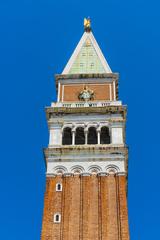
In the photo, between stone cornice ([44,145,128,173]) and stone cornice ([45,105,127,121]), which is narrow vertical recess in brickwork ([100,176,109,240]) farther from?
stone cornice ([45,105,127,121])

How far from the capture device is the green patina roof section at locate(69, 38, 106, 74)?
230 ft

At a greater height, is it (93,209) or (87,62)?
(87,62)

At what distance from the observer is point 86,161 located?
5691 cm

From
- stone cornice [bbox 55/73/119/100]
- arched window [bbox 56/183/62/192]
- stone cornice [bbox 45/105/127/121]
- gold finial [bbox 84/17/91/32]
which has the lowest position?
arched window [bbox 56/183/62/192]

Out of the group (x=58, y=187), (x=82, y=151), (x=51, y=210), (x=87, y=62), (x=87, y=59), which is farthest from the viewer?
(x=87, y=59)

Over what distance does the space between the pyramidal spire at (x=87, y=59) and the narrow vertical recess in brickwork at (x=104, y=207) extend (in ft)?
60.1

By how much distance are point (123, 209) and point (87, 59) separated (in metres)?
26.1

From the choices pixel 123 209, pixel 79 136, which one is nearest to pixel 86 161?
pixel 79 136

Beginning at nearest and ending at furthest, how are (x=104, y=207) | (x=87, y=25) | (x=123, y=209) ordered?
(x=123, y=209), (x=104, y=207), (x=87, y=25)

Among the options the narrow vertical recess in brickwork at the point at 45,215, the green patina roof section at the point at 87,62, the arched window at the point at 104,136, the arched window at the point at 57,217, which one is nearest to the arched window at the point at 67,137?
the arched window at the point at 104,136

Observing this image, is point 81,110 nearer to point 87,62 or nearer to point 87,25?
point 87,62

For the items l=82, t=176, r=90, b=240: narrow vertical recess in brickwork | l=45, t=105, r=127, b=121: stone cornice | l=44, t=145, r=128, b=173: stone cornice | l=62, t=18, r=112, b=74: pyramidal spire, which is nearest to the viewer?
l=82, t=176, r=90, b=240: narrow vertical recess in brickwork

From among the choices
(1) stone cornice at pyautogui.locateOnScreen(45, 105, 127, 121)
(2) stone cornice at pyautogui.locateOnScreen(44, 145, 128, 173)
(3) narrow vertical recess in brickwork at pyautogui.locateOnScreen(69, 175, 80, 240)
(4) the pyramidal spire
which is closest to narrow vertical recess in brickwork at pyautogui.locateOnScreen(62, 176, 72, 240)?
(3) narrow vertical recess in brickwork at pyautogui.locateOnScreen(69, 175, 80, 240)

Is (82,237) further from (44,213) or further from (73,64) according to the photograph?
(73,64)
